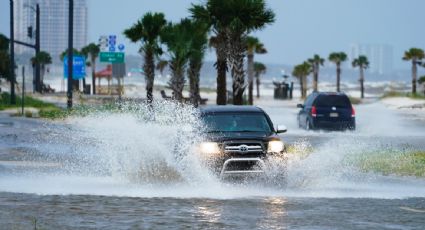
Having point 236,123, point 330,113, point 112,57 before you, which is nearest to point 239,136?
point 236,123

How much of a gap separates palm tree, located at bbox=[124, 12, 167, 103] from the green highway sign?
59.1ft

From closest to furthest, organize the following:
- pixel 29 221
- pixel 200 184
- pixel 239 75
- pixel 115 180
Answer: pixel 29 221, pixel 200 184, pixel 115 180, pixel 239 75

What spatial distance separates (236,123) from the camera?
64.1ft

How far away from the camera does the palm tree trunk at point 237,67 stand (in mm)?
47469

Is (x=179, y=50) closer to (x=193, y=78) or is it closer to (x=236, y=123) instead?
(x=193, y=78)

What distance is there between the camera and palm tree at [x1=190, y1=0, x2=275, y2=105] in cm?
4653

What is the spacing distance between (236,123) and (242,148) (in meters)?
1.62

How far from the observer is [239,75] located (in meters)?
47.9

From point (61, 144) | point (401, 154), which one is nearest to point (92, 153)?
point (61, 144)

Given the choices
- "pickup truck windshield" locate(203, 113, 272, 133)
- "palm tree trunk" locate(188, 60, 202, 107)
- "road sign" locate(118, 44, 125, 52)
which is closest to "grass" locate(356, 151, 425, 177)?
"pickup truck windshield" locate(203, 113, 272, 133)

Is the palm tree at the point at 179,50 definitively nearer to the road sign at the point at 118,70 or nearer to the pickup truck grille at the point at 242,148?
the road sign at the point at 118,70

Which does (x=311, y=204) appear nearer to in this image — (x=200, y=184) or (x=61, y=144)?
(x=200, y=184)

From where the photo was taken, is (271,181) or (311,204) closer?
(311,204)

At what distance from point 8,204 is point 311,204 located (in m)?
4.44
